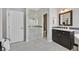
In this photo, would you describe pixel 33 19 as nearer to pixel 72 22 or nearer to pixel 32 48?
pixel 32 48

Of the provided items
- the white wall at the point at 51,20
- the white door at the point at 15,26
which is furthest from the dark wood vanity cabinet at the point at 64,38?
the white door at the point at 15,26

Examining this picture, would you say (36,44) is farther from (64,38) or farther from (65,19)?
(65,19)

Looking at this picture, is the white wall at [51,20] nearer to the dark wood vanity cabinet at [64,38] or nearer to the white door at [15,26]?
the dark wood vanity cabinet at [64,38]

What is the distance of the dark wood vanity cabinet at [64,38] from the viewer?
2035mm

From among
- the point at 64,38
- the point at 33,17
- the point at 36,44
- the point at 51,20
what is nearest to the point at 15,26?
the point at 33,17

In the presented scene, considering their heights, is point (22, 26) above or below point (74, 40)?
above

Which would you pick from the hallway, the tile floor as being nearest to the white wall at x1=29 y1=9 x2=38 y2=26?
the tile floor

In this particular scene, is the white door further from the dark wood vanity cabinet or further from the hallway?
the dark wood vanity cabinet

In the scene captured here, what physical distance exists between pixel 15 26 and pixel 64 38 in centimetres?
110

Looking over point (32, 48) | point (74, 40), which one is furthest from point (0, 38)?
point (74, 40)

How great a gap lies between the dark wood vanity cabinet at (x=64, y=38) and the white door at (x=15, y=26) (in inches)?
28.4

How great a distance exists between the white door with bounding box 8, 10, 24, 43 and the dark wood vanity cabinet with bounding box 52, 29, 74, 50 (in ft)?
2.37

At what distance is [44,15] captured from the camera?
2074mm
